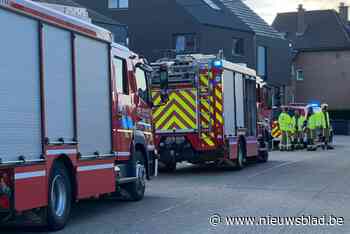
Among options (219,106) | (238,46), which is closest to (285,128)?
(219,106)

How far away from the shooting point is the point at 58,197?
9.92 meters

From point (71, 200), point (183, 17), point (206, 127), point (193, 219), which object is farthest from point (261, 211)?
point (183, 17)

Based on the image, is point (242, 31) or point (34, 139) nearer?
point (34, 139)

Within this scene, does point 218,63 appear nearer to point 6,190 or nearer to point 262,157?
point 262,157

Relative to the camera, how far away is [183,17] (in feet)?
151

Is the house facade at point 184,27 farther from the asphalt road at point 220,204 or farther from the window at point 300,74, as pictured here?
the asphalt road at point 220,204

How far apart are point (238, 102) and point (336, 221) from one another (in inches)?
403

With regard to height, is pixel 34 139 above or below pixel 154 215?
above

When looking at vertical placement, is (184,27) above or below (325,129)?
above

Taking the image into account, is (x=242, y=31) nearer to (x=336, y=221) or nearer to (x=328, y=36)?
(x=328, y=36)


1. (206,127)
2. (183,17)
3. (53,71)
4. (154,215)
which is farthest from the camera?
(183,17)

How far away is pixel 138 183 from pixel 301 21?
222 ft

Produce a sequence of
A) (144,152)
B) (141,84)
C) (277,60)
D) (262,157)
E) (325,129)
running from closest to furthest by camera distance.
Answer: (144,152) < (141,84) < (262,157) < (325,129) < (277,60)

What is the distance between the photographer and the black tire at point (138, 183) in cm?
1299
